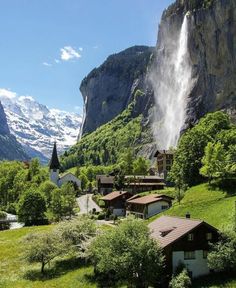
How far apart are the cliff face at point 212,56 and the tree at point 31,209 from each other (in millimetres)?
81581

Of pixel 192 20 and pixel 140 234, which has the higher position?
pixel 192 20

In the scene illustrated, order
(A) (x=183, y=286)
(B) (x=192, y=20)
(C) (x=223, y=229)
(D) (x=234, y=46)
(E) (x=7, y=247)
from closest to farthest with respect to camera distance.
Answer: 1. (A) (x=183, y=286)
2. (C) (x=223, y=229)
3. (E) (x=7, y=247)
4. (D) (x=234, y=46)
5. (B) (x=192, y=20)

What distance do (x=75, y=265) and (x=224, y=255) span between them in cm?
2376

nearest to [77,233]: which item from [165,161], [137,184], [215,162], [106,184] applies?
[215,162]

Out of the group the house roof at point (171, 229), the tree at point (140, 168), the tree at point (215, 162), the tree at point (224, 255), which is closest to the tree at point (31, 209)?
the tree at point (215, 162)

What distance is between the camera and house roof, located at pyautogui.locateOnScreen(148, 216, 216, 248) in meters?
52.2

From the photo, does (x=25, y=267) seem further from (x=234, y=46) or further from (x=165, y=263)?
(x=234, y=46)

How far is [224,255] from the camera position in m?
49.1

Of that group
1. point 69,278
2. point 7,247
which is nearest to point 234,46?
point 7,247

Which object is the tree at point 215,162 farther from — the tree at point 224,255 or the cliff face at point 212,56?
the cliff face at point 212,56

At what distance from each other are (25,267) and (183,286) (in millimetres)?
27605

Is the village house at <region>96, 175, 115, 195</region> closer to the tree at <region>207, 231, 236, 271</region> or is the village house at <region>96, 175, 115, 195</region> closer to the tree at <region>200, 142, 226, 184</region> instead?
the tree at <region>200, 142, 226, 184</region>

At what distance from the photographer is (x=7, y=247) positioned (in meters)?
80.2

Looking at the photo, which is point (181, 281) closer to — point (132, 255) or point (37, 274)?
point (132, 255)
